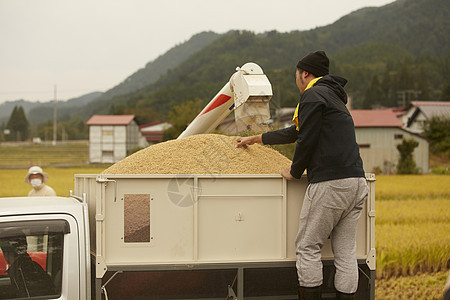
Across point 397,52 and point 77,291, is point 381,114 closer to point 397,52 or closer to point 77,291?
point 77,291

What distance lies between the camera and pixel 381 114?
1300 inches

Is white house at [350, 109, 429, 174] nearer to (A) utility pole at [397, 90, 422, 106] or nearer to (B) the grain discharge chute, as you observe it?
(B) the grain discharge chute

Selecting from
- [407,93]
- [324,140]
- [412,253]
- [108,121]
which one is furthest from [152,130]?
[324,140]

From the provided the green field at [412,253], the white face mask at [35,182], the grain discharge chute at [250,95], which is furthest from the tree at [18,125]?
the grain discharge chute at [250,95]

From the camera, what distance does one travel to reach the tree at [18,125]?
4222 cm

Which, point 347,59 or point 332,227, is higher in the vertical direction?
point 347,59

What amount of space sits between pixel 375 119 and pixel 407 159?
6950 mm

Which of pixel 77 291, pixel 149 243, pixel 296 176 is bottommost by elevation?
pixel 77 291

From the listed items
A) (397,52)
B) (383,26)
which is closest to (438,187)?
(397,52)

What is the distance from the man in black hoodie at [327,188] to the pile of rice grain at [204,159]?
2.47 ft

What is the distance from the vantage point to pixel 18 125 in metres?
49.9

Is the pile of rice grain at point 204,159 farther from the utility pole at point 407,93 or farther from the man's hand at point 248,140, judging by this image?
the utility pole at point 407,93

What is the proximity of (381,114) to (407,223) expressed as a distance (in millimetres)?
24580

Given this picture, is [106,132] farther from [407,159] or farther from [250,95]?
[250,95]
